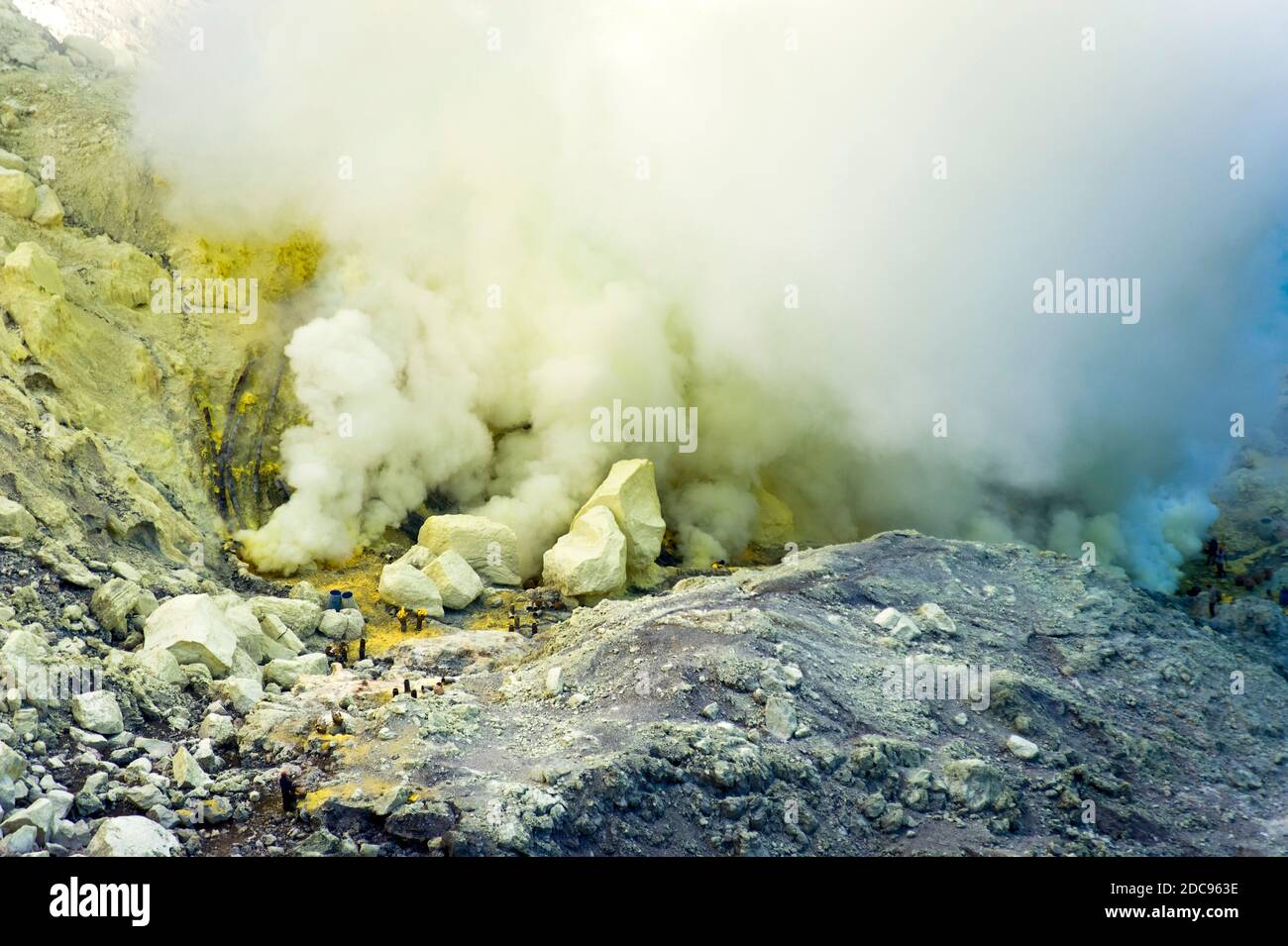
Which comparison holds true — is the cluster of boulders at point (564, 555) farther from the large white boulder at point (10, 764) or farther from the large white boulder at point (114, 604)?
the large white boulder at point (10, 764)

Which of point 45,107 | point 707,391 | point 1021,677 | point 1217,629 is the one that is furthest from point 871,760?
point 45,107

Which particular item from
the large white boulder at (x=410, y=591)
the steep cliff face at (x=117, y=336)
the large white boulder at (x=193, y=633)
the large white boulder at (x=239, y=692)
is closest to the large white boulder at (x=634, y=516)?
the large white boulder at (x=410, y=591)

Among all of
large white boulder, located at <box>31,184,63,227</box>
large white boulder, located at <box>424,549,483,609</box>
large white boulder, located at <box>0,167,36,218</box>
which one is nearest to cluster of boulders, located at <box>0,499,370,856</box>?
large white boulder, located at <box>424,549,483,609</box>

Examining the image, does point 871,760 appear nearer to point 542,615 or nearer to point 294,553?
point 542,615

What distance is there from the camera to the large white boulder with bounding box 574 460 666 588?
19.3 meters

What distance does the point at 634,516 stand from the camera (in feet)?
63.7

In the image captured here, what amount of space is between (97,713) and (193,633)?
80.7 inches

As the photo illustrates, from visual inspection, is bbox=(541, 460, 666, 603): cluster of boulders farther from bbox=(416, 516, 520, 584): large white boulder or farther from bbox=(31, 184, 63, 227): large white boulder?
bbox=(31, 184, 63, 227): large white boulder

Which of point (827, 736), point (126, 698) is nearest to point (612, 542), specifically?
point (827, 736)

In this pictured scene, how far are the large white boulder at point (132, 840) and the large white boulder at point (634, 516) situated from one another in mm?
11584

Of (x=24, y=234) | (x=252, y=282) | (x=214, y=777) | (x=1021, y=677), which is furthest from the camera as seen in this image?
(x=252, y=282)

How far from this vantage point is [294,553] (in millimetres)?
18109

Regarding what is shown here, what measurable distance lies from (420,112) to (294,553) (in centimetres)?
989

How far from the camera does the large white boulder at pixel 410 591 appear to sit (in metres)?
16.9
